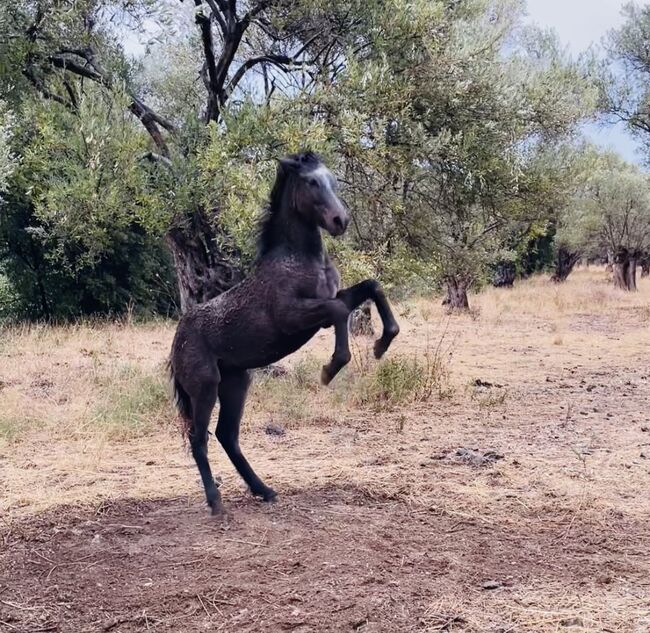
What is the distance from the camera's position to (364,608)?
396 centimetres

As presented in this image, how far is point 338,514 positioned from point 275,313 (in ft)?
6.42

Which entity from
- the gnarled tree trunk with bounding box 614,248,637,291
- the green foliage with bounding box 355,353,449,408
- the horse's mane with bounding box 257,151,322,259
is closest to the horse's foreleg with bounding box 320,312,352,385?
the horse's mane with bounding box 257,151,322,259

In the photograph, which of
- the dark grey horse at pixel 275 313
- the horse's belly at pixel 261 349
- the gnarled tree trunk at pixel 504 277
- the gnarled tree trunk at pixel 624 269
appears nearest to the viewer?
the dark grey horse at pixel 275 313

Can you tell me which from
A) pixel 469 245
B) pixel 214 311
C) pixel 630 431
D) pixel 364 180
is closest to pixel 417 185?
pixel 364 180

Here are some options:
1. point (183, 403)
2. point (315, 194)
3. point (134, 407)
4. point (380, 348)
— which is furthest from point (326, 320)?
point (134, 407)

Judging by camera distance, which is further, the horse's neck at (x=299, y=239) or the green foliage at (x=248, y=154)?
the green foliage at (x=248, y=154)

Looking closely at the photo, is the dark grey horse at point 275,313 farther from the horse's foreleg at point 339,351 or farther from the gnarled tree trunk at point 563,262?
the gnarled tree trunk at point 563,262

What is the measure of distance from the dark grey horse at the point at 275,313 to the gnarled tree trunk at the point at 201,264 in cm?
477

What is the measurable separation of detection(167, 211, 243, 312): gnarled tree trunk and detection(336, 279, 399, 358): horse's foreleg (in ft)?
19.1

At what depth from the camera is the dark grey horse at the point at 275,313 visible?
404 centimetres

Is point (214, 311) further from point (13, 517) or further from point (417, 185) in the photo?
point (417, 185)

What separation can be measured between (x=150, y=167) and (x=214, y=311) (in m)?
4.78

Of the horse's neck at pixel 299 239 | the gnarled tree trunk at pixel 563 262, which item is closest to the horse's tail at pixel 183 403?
the horse's neck at pixel 299 239

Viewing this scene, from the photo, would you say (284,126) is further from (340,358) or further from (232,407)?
(340,358)
